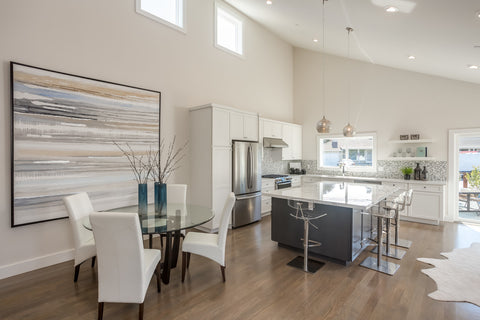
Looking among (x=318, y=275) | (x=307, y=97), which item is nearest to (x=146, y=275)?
(x=318, y=275)

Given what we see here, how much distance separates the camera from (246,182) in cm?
537

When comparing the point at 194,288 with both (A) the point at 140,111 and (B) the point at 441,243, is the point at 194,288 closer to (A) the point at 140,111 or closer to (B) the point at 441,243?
(A) the point at 140,111

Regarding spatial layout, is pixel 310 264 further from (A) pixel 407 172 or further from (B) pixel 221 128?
(A) pixel 407 172

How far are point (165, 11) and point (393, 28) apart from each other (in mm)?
3901

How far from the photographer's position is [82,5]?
3.65m

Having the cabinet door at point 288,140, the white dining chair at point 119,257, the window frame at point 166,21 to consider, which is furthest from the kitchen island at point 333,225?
the window frame at point 166,21

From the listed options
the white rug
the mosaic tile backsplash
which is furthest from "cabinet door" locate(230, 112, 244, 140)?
the white rug

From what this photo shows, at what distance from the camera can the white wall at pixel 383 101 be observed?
18.4ft

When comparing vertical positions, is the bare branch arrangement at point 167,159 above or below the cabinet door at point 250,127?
below

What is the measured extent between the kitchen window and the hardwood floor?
11.7 feet

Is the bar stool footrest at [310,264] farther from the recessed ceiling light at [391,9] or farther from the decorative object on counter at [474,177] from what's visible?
the decorative object on counter at [474,177]

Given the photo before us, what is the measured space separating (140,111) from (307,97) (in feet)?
17.3

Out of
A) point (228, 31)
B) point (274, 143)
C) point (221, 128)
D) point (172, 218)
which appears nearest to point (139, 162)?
point (221, 128)

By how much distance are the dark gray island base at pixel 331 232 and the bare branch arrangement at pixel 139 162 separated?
89.4 inches
